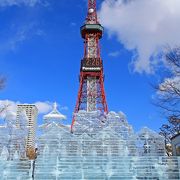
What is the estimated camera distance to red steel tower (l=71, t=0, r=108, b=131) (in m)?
25.2

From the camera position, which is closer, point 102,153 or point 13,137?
point 102,153

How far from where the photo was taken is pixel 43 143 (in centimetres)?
1162

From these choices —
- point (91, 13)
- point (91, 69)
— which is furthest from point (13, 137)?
point (91, 13)

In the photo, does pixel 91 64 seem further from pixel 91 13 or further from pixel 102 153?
pixel 102 153

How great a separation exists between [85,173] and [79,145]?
4145mm

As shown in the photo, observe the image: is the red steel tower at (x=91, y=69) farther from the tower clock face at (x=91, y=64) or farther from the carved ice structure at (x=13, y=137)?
the carved ice structure at (x=13, y=137)

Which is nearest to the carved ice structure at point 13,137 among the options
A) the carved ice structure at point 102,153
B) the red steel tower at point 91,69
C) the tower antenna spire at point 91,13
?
the carved ice structure at point 102,153

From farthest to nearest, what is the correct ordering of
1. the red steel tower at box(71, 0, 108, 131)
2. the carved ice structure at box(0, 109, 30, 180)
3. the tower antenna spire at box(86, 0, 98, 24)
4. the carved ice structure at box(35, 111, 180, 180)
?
the tower antenna spire at box(86, 0, 98, 24)
the red steel tower at box(71, 0, 108, 131)
the carved ice structure at box(0, 109, 30, 180)
the carved ice structure at box(35, 111, 180, 180)

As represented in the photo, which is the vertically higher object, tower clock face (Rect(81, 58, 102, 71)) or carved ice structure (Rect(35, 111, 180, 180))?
tower clock face (Rect(81, 58, 102, 71))

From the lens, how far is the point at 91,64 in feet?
91.5

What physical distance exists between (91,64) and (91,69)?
0.59 meters

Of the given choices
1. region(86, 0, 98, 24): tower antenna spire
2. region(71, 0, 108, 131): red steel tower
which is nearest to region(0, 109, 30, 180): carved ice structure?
region(71, 0, 108, 131): red steel tower

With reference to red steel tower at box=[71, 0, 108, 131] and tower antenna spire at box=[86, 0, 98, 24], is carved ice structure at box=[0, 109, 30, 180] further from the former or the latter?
tower antenna spire at box=[86, 0, 98, 24]

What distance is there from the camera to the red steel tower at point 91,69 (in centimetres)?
2522
